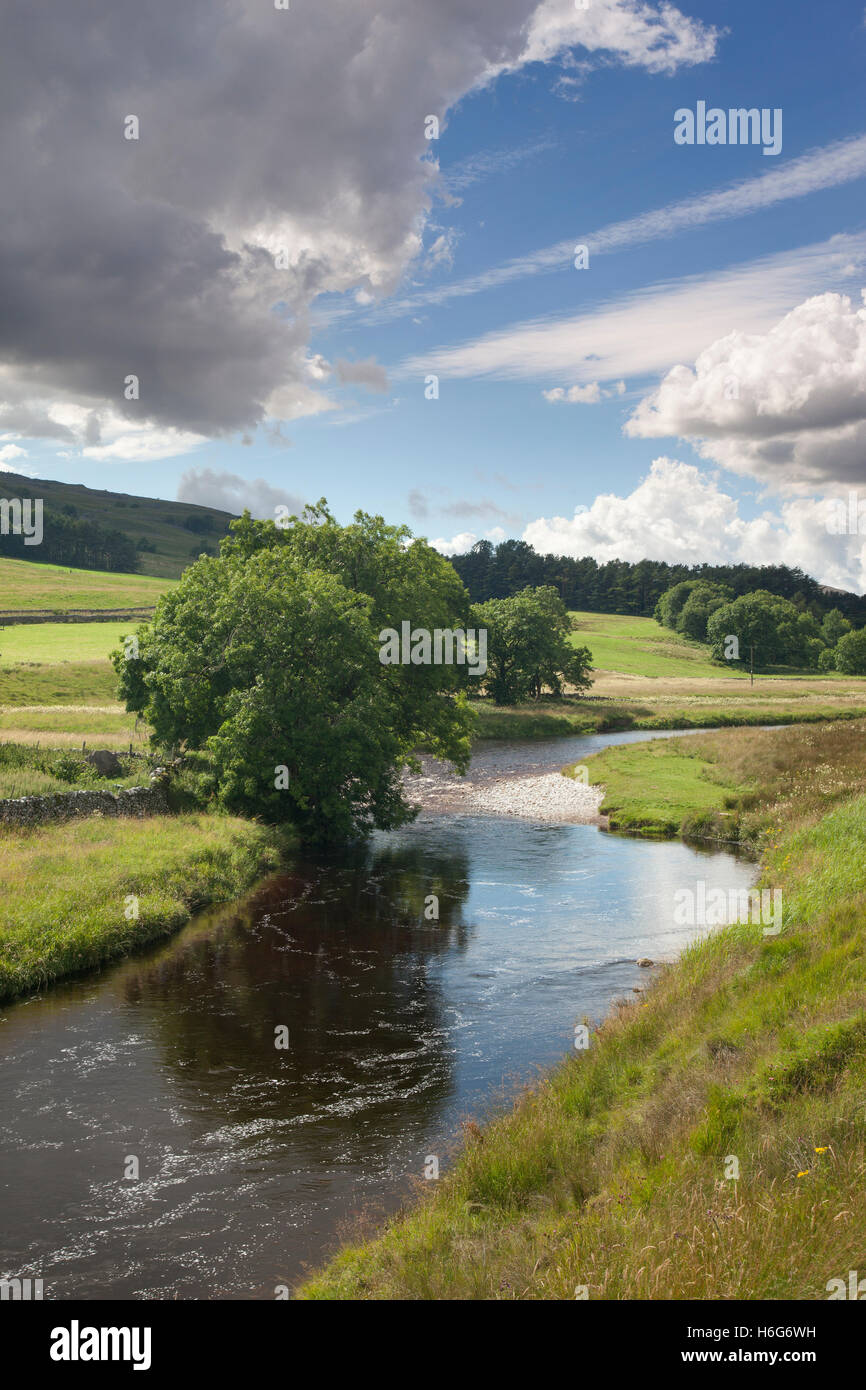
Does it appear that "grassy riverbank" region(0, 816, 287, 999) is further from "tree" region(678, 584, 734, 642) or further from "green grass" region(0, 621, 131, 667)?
"tree" region(678, 584, 734, 642)

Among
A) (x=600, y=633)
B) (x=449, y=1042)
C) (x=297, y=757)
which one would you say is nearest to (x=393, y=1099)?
(x=449, y=1042)

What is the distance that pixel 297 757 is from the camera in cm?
3475

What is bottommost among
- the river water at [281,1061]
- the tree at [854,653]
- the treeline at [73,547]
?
the river water at [281,1061]

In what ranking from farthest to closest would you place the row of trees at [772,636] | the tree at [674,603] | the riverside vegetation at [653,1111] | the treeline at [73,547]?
1. the tree at [674,603]
2. the treeline at [73,547]
3. the row of trees at [772,636]
4. the riverside vegetation at [653,1111]

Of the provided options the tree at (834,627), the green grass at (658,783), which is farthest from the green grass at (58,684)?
the tree at (834,627)

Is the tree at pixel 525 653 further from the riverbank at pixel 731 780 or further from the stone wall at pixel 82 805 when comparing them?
the stone wall at pixel 82 805

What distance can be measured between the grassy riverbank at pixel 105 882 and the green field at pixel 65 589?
270ft

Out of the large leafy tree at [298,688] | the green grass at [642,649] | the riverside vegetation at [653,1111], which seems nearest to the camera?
the riverside vegetation at [653,1111]

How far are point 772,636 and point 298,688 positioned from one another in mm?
130878

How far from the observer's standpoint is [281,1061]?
16859mm

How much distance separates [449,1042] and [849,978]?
8542 millimetres

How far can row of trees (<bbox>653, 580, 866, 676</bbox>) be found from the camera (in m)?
145

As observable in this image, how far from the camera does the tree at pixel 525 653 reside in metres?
89.9
